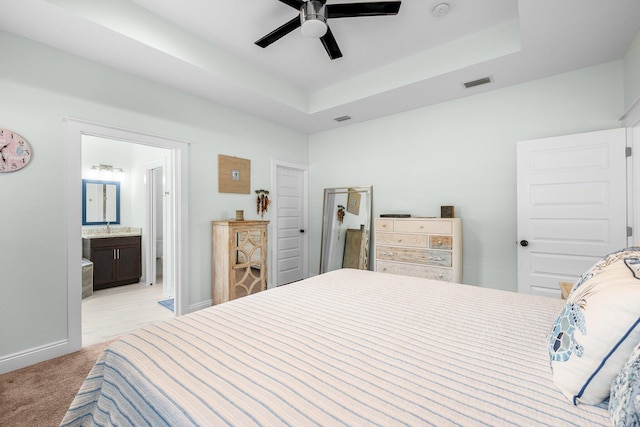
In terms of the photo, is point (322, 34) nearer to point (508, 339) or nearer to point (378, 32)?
point (378, 32)

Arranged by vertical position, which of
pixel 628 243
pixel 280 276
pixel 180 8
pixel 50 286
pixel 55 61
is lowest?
pixel 280 276

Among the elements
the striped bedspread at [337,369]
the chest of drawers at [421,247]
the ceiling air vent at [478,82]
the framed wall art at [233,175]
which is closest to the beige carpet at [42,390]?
the striped bedspread at [337,369]

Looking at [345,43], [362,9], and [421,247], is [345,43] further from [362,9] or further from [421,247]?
[421,247]

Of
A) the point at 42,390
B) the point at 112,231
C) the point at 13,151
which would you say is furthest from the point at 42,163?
the point at 112,231

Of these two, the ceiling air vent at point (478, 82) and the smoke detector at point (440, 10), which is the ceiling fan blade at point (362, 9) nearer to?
the smoke detector at point (440, 10)

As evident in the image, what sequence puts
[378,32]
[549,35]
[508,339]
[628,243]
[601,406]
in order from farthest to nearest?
1. [378,32]
2. [628,243]
3. [549,35]
4. [508,339]
5. [601,406]

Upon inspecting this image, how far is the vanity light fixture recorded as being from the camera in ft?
15.7

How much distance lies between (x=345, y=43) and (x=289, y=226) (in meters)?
2.76

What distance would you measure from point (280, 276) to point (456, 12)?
3.84 meters

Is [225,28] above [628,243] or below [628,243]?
above

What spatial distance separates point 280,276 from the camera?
446cm

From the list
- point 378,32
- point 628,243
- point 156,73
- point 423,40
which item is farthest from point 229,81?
point 628,243

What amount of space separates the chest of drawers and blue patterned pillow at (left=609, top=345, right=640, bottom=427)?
2596mm

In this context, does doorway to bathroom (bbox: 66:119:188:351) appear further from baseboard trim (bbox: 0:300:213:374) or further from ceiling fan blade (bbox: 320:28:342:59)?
ceiling fan blade (bbox: 320:28:342:59)
